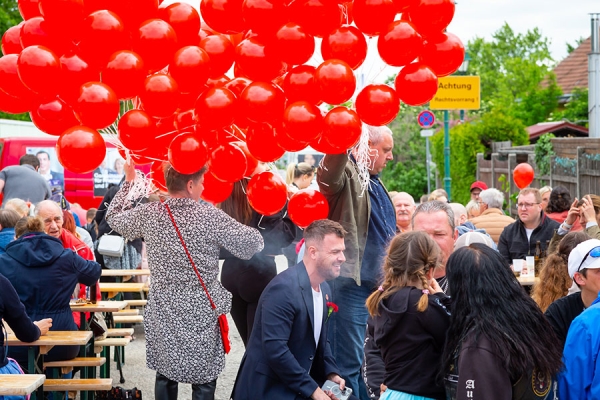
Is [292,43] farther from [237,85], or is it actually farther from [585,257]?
[585,257]

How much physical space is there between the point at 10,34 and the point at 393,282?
7.41ft

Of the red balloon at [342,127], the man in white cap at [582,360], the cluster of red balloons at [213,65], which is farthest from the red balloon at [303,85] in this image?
the man in white cap at [582,360]

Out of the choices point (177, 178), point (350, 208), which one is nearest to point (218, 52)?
point (177, 178)

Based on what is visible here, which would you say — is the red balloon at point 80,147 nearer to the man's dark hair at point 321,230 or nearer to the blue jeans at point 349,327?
the man's dark hair at point 321,230

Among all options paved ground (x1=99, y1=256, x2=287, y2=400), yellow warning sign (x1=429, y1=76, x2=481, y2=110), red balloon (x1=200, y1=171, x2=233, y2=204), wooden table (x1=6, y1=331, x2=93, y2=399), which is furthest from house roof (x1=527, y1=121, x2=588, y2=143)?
red balloon (x1=200, y1=171, x2=233, y2=204)

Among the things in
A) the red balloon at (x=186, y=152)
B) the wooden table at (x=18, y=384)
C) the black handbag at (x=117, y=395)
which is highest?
the red balloon at (x=186, y=152)

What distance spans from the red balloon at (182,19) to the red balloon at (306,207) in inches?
41.5

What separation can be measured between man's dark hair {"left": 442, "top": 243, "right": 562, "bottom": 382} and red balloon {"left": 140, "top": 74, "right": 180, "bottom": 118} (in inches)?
55.3

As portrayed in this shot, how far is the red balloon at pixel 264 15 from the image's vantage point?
3359 mm

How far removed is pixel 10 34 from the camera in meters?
3.84

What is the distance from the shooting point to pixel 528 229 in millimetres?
8047

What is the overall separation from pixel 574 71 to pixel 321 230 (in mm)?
39164

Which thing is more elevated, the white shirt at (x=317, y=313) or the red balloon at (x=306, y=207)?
the red balloon at (x=306, y=207)

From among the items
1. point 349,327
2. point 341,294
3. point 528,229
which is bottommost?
point 349,327
